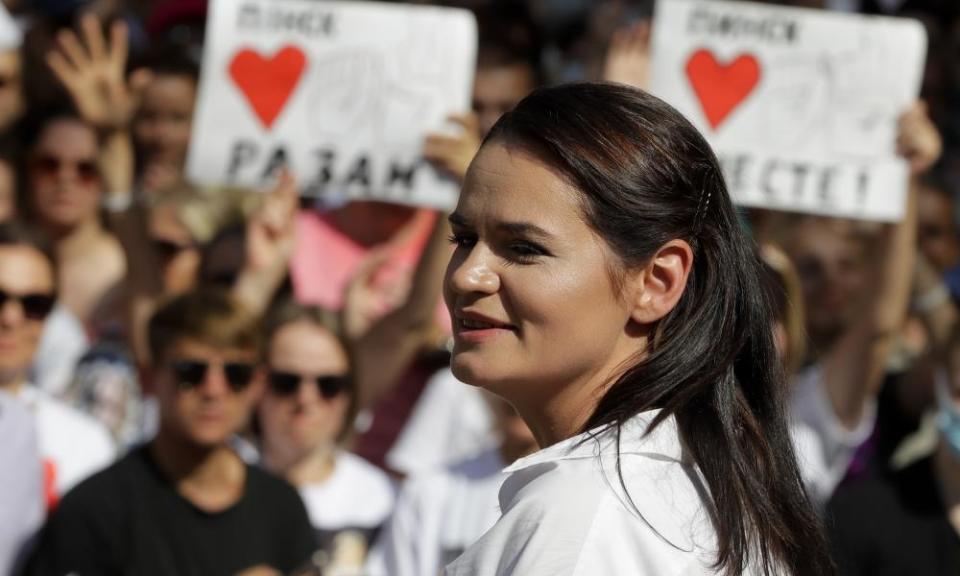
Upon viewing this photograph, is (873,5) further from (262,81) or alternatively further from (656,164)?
(656,164)

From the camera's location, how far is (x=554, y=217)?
6.72ft

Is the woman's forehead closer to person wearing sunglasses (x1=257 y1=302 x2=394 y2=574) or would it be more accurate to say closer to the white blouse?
the white blouse

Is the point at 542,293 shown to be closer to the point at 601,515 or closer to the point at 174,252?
the point at 601,515

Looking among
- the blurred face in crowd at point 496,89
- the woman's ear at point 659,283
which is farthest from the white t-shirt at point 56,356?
the woman's ear at point 659,283

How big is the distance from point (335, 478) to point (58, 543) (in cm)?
126

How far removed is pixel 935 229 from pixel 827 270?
84 cm

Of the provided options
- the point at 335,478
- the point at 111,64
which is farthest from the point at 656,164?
the point at 111,64

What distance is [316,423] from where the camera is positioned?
5086 millimetres

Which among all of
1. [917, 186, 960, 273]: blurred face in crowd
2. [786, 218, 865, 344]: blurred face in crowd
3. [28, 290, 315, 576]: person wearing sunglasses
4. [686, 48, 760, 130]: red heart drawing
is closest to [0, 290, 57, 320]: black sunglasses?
[28, 290, 315, 576]: person wearing sunglasses

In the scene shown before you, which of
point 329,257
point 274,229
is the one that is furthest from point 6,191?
point 329,257

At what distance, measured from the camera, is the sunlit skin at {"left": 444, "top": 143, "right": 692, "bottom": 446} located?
2.06 m

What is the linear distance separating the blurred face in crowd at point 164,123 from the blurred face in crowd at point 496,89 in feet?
3.92

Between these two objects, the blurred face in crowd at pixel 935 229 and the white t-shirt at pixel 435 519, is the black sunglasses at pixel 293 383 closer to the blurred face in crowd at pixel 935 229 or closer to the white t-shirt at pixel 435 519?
the white t-shirt at pixel 435 519

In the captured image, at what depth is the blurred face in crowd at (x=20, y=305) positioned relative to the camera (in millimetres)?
4805
